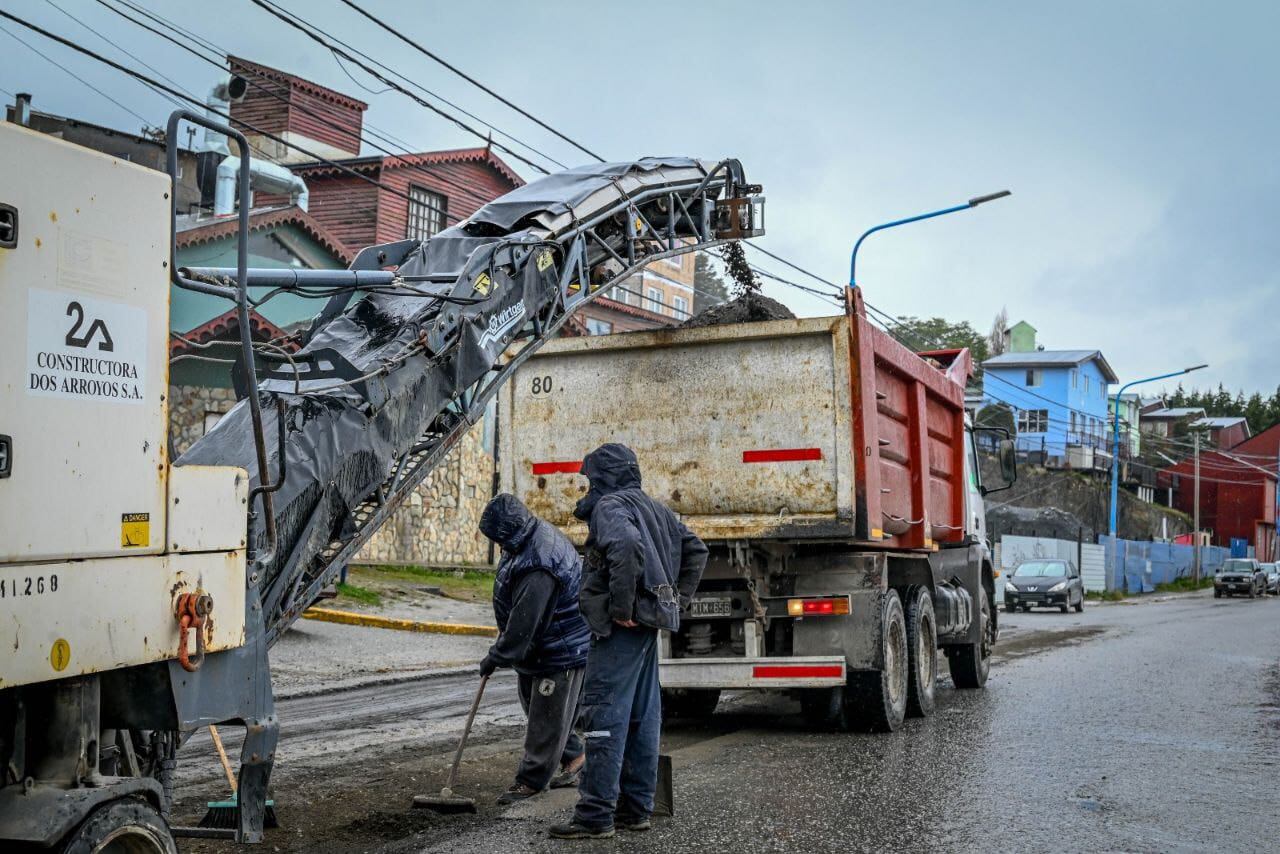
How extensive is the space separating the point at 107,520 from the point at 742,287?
9.73 meters

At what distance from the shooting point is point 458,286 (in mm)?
7031

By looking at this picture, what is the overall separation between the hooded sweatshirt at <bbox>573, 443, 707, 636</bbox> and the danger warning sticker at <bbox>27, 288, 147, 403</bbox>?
2.63 meters

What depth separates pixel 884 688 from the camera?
9477 millimetres

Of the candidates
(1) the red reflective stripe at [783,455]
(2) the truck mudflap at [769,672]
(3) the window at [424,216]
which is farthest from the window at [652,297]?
(2) the truck mudflap at [769,672]

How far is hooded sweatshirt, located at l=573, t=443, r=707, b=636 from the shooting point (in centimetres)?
617

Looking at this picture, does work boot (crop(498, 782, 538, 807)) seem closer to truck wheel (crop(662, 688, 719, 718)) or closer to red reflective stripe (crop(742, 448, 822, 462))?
red reflective stripe (crop(742, 448, 822, 462))

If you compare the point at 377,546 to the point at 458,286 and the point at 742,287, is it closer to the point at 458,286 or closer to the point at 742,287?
the point at 742,287

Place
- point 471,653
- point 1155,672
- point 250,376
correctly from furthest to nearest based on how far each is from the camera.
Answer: point 471,653, point 1155,672, point 250,376

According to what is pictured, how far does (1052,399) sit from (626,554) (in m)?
66.6

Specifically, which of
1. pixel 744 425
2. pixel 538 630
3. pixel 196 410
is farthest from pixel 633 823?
pixel 196 410

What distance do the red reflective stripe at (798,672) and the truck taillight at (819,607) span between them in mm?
389

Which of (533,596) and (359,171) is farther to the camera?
(359,171)

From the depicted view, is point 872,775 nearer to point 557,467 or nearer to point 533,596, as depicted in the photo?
point 533,596

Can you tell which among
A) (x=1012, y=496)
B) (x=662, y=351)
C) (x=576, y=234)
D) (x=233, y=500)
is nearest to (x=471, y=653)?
(x=662, y=351)
